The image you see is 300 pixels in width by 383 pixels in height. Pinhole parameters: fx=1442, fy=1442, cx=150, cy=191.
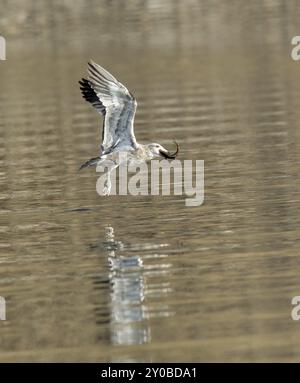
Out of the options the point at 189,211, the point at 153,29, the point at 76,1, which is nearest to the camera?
the point at 189,211

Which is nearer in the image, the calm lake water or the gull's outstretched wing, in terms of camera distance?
the calm lake water

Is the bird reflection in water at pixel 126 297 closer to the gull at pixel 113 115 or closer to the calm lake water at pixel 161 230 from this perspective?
the calm lake water at pixel 161 230

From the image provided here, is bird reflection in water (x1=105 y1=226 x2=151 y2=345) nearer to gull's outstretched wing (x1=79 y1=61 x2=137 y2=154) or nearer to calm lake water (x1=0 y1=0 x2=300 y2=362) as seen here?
calm lake water (x1=0 y1=0 x2=300 y2=362)

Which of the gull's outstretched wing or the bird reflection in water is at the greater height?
the gull's outstretched wing

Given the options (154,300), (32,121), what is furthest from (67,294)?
(32,121)

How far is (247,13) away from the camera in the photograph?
49344 millimetres

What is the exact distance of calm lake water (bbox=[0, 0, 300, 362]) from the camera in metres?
13.4

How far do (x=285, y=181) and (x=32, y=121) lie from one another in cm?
1168

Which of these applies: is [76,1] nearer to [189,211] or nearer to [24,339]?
[189,211]

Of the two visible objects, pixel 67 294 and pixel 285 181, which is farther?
pixel 285 181

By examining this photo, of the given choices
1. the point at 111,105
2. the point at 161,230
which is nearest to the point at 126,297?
the point at 161,230

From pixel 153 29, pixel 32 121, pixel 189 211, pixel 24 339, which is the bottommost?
pixel 24 339

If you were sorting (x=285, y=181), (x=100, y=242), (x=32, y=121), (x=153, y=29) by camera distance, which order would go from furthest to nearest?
(x=153, y=29), (x=32, y=121), (x=285, y=181), (x=100, y=242)

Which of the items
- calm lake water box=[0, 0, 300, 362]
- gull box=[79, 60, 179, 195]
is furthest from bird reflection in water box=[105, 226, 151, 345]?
gull box=[79, 60, 179, 195]
